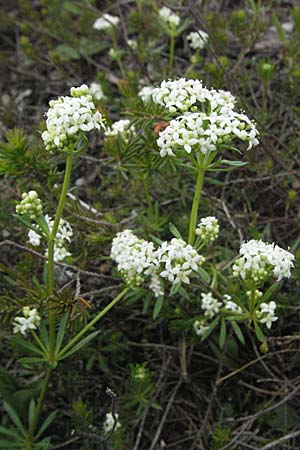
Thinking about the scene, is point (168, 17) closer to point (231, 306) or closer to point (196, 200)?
point (196, 200)

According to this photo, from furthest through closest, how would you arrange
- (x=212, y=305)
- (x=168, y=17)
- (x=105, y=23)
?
(x=105, y=23)
(x=168, y=17)
(x=212, y=305)

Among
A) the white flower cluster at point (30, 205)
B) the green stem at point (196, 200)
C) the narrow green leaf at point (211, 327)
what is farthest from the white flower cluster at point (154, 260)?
the white flower cluster at point (30, 205)

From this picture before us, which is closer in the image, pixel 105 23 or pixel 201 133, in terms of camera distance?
pixel 201 133

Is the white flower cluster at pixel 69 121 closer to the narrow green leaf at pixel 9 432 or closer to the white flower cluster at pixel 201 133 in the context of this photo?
the white flower cluster at pixel 201 133

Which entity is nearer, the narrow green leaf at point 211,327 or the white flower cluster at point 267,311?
the white flower cluster at point 267,311

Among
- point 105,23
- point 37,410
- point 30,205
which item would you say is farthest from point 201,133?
point 105,23

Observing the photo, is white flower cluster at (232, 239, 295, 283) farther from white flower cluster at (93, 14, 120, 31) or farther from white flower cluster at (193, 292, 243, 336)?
white flower cluster at (93, 14, 120, 31)
